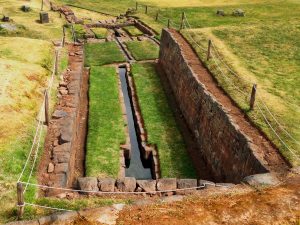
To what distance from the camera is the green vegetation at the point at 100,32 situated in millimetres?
37919

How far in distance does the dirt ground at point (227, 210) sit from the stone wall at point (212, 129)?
1.98 meters

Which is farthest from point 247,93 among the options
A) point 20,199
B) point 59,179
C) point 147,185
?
point 20,199

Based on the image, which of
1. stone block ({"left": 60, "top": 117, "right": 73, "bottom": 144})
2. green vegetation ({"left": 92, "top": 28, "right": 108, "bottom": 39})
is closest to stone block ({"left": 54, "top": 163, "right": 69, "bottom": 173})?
stone block ({"left": 60, "top": 117, "right": 73, "bottom": 144})

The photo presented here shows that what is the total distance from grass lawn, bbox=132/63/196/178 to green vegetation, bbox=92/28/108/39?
9.76 m

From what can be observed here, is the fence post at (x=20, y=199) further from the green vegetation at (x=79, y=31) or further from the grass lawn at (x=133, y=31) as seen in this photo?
the grass lawn at (x=133, y=31)

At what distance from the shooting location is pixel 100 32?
3953cm

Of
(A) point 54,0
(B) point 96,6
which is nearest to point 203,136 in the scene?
(B) point 96,6

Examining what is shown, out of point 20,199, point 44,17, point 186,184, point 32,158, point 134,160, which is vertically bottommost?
point 134,160

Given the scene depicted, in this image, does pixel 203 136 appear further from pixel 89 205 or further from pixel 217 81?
pixel 89 205

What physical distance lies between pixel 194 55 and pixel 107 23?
19.5 meters

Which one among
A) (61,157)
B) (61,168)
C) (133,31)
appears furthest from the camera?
(133,31)

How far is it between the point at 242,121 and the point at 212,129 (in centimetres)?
188

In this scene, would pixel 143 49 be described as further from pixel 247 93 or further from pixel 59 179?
pixel 59 179

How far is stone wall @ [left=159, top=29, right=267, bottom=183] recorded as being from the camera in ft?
49.8
